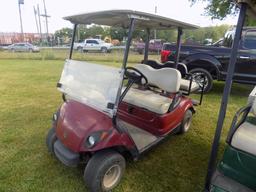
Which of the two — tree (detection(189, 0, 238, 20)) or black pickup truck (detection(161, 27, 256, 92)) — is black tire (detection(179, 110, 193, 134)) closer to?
black pickup truck (detection(161, 27, 256, 92))

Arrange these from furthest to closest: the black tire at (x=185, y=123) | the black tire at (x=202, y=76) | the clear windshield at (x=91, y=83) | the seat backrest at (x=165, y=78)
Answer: the black tire at (x=202, y=76) → the black tire at (x=185, y=123) → the seat backrest at (x=165, y=78) → the clear windshield at (x=91, y=83)

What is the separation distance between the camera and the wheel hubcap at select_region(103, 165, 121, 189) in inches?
83.9

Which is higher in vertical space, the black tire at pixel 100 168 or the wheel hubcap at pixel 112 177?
the black tire at pixel 100 168

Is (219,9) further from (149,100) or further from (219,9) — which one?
(149,100)

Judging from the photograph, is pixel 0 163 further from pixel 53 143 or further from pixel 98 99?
pixel 98 99

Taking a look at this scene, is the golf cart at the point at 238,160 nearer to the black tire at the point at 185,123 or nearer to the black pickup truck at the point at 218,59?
the black tire at the point at 185,123

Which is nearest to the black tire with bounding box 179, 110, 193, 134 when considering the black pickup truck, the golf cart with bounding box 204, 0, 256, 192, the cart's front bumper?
the golf cart with bounding box 204, 0, 256, 192

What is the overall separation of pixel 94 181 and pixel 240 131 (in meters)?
1.41

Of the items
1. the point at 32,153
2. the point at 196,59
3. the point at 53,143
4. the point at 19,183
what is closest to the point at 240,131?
the point at 53,143

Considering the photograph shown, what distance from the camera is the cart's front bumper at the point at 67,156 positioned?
204 cm

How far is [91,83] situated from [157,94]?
57.7 inches

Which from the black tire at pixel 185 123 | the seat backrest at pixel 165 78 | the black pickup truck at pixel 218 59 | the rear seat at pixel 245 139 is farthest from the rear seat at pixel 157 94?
the black pickup truck at pixel 218 59

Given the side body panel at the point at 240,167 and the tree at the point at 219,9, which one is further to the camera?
the tree at the point at 219,9

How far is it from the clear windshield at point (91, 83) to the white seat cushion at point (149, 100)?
868 millimetres
